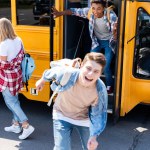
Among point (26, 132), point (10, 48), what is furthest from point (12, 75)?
point (26, 132)

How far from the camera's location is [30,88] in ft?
15.9

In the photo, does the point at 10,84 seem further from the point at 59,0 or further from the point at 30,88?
the point at 59,0

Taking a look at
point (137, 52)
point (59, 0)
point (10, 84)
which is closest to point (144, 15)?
point (137, 52)

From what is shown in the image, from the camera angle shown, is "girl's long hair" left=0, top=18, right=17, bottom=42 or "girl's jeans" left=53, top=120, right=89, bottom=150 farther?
"girl's long hair" left=0, top=18, right=17, bottom=42

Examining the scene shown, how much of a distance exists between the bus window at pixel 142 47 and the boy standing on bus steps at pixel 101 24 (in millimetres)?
333

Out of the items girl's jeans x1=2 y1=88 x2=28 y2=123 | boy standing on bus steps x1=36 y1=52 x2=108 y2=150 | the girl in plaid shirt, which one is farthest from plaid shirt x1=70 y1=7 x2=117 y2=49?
boy standing on bus steps x1=36 y1=52 x2=108 y2=150

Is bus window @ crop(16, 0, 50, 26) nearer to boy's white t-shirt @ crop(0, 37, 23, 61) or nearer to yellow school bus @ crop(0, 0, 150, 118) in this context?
yellow school bus @ crop(0, 0, 150, 118)

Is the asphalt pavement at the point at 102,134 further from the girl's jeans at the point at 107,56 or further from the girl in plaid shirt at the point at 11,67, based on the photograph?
the girl's jeans at the point at 107,56

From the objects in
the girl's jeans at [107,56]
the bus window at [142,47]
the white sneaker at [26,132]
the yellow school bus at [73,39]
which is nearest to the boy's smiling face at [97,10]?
the yellow school bus at [73,39]

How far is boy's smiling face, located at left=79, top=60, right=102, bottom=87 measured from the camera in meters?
2.79

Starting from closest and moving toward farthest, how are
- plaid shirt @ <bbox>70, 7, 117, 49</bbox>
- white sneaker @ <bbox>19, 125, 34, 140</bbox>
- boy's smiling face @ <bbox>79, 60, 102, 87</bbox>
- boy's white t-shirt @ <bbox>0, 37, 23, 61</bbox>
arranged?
boy's smiling face @ <bbox>79, 60, 102, 87</bbox>
boy's white t-shirt @ <bbox>0, 37, 23, 61</bbox>
white sneaker @ <bbox>19, 125, 34, 140</bbox>
plaid shirt @ <bbox>70, 7, 117, 49</bbox>

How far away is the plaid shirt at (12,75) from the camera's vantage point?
410cm

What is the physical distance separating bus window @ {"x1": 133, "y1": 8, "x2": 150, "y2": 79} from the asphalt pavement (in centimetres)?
72

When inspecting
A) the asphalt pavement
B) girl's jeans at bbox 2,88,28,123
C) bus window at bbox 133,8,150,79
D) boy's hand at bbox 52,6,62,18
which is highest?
boy's hand at bbox 52,6,62,18
